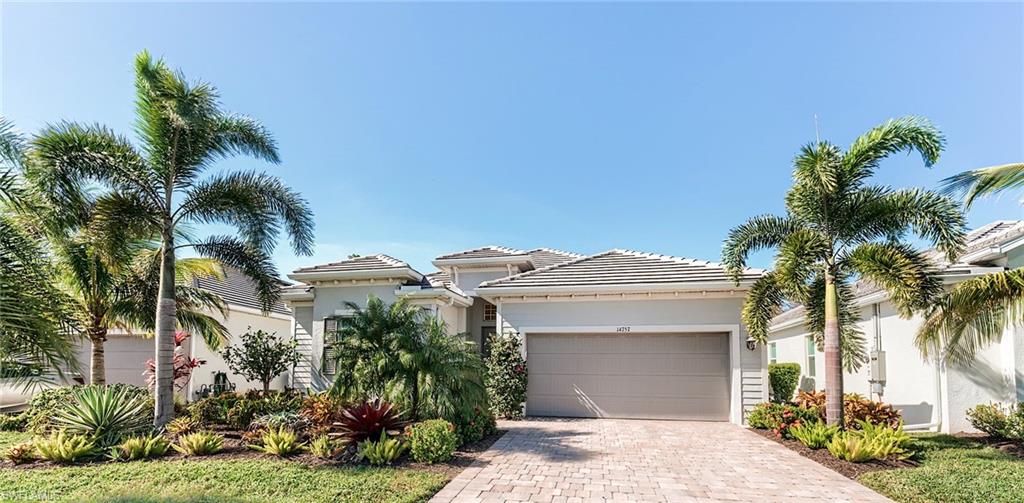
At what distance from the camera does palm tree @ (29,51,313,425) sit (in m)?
8.40

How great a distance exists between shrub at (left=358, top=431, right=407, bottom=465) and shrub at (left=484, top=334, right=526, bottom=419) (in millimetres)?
4696

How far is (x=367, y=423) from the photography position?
774 centimetres

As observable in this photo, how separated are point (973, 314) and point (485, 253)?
40.3 ft

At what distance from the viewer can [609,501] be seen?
583cm

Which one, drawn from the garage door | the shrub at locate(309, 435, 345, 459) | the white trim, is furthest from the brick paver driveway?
the shrub at locate(309, 435, 345, 459)

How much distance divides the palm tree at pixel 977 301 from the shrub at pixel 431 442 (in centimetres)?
819

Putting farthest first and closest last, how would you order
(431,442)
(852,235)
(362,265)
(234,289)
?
(234,289) → (362,265) → (852,235) → (431,442)

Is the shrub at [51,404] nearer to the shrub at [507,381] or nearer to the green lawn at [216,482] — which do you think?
the green lawn at [216,482]

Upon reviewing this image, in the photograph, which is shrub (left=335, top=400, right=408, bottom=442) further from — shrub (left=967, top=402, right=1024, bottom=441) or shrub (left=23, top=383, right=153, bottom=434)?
shrub (left=967, top=402, right=1024, bottom=441)

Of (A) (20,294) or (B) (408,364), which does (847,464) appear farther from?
(A) (20,294)

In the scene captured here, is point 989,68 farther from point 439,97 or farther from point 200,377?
point 200,377

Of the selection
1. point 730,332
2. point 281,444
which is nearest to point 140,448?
point 281,444

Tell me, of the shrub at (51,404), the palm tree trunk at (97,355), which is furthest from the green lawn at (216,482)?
the palm tree trunk at (97,355)

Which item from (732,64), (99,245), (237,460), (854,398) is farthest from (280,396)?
(732,64)
